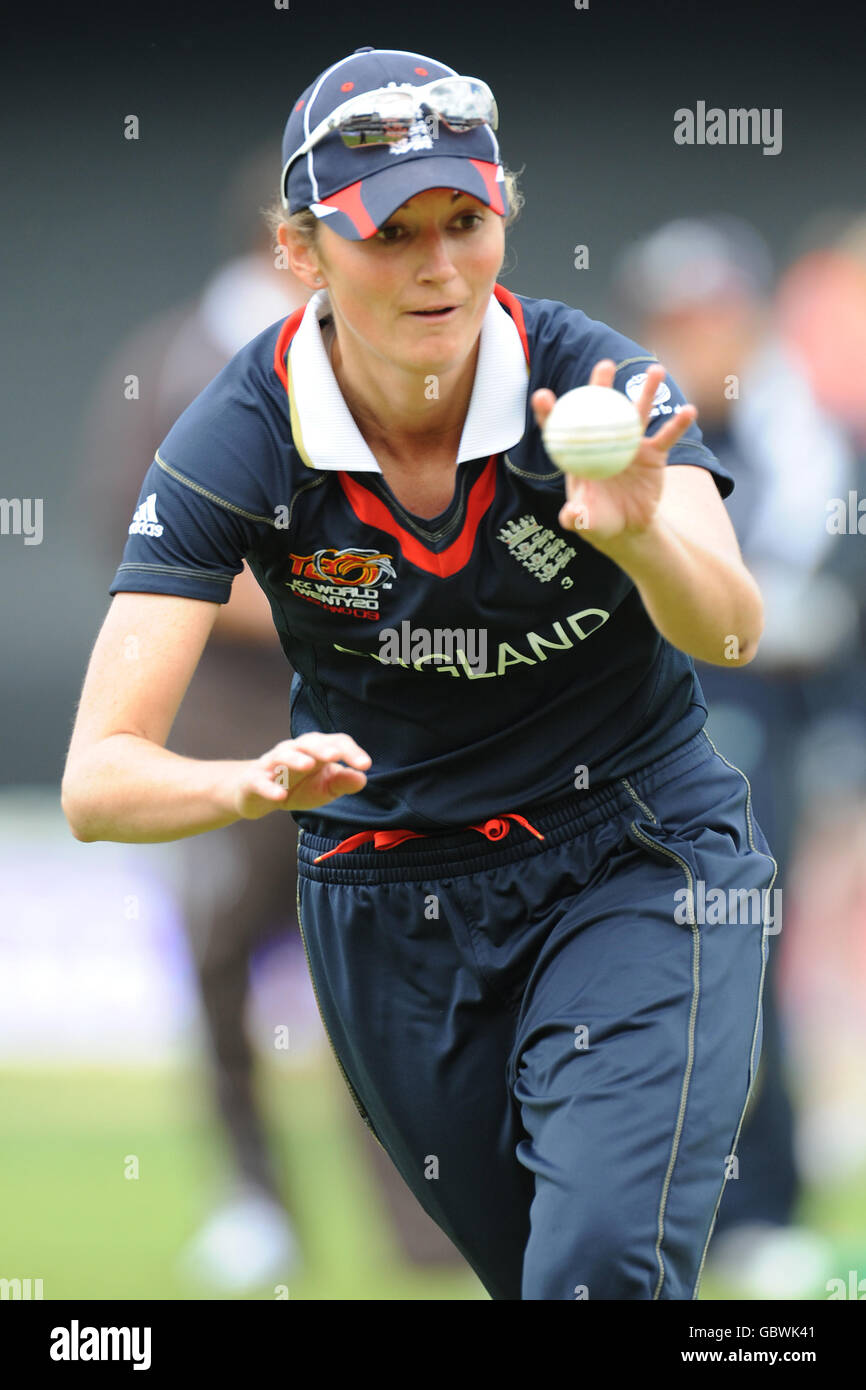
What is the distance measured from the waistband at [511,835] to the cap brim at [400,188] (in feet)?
2.38

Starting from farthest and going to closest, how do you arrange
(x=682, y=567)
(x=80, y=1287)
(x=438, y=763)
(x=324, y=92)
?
(x=80, y=1287)
(x=438, y=763)
(x=324, y=92)
(x=682, y=567)

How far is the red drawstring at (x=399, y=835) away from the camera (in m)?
2.36

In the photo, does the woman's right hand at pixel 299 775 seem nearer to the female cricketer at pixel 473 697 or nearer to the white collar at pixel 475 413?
the female cricketer at pixel 473 697

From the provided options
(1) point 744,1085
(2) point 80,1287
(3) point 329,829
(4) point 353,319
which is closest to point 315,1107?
(2) point 80,1287

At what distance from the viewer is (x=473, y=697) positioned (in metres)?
2.35

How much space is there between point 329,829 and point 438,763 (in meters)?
0.22

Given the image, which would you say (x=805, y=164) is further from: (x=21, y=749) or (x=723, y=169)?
(x=21, y=749)

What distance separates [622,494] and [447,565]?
0.39 metres

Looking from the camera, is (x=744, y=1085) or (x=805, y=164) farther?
(x=805, y=164)

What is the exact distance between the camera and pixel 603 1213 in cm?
203

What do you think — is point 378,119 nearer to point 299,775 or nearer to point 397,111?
point 397,111
